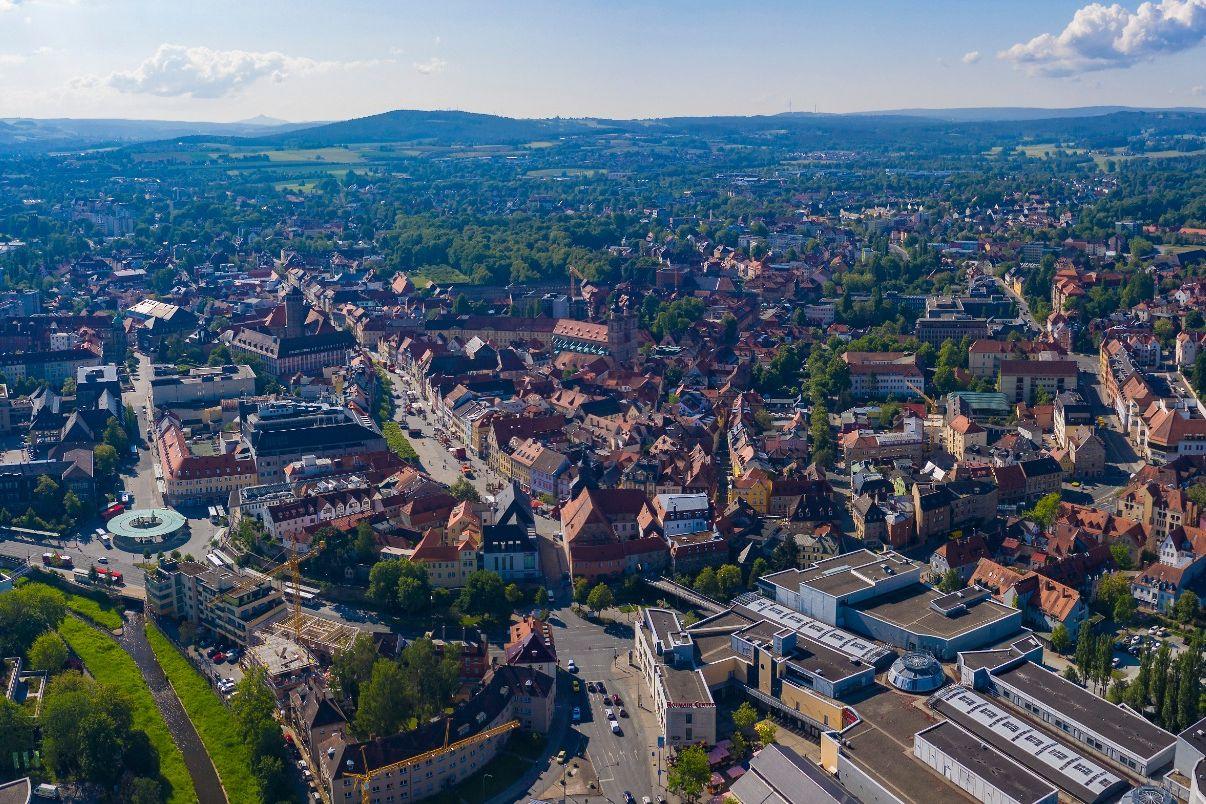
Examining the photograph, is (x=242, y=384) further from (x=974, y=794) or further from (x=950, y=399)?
(x=974, y=794)

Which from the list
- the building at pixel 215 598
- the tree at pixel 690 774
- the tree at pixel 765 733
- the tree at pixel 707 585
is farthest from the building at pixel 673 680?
the building at pixel 215 598

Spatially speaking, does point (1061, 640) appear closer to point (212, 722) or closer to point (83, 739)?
point (212, 722)

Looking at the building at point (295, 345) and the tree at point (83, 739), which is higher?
the building at point (295, 345)

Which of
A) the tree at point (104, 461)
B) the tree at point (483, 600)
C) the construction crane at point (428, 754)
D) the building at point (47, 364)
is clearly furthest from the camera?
the building at point (47, 364)

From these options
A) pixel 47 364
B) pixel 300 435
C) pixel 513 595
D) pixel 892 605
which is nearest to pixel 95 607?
pixel 300 435

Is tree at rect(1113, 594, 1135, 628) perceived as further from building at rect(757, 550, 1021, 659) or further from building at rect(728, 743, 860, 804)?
building at rect(728, 743, 860, 804)

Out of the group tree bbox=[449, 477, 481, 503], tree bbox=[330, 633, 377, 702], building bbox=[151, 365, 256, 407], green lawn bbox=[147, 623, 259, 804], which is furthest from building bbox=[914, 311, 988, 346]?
green lawn bbox=[147, 623, 259, 804]

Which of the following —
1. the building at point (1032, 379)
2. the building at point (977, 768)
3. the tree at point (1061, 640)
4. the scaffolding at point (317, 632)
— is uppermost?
the building at point (1032, 379)

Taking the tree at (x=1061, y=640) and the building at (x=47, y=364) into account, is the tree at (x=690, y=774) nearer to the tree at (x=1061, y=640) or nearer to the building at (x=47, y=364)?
Result: the tree at (x=1061, y=640)
